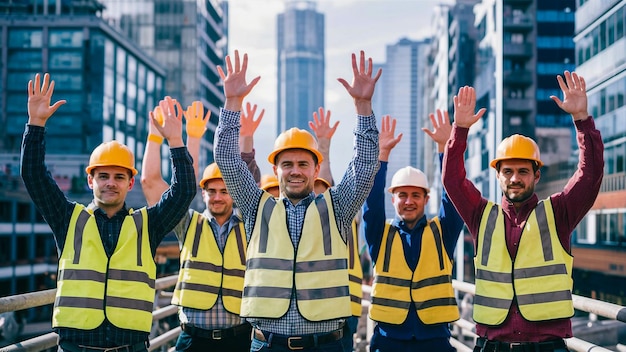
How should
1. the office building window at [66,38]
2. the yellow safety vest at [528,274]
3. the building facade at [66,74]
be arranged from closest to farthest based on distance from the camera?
the yellow safety vest at [528,274] < the building facade at [66,74] < the office building window at [66,38]

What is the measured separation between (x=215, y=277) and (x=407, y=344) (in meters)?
1.57

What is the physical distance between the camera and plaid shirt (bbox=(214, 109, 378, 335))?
4.14 m

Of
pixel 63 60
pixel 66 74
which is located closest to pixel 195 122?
pixel 66 74

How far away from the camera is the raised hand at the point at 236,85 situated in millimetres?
4207

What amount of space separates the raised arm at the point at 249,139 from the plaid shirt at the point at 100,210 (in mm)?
1663

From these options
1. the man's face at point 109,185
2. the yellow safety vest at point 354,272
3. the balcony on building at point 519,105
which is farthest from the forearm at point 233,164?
the balcony on building at point 519,105

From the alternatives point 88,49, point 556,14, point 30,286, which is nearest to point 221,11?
point 88,49

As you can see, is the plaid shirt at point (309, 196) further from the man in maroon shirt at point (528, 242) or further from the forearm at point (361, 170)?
the man in maroon shirt at point (528, 242)

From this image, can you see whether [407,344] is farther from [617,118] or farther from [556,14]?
[556,14]

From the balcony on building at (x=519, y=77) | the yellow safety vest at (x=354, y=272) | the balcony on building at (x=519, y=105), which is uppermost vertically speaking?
the balcony on building at (x=519, y=77)

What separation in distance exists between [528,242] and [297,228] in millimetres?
1452

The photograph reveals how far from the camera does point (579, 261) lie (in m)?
35.7

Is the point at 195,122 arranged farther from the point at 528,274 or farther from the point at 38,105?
the point at 528,274

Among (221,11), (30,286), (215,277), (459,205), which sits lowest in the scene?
(30,286)
